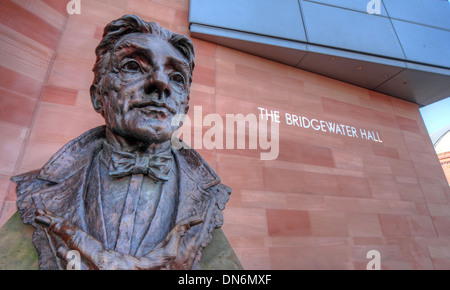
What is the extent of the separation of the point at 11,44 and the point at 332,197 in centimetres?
435

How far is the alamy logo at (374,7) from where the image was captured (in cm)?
500

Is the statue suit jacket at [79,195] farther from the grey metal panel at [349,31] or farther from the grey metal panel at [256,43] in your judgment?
the grey metal panel at [349,31]

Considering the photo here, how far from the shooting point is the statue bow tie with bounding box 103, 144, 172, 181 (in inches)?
49.2

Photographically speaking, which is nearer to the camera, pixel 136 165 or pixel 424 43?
pixel 136 165

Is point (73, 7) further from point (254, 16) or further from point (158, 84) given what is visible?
point (158, 84)

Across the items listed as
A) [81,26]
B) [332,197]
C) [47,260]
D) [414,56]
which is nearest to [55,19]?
[81,26]

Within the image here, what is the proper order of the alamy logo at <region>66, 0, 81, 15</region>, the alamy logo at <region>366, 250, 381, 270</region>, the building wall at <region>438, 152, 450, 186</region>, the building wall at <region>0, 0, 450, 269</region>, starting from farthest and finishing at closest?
the building wall at <region>438, 152, 450, 186</region> → the alamy logo at <region>366, 250, 381, 270</region> → the alamy logo at <region>66, 0, 81, 15</region> → the building wall at <region>0, 0, 450, 269</region>

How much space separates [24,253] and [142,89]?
3.12ft

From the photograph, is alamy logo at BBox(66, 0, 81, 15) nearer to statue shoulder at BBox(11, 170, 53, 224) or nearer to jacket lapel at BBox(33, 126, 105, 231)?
jacket lapel at BBox(33, 126, 105, 231)

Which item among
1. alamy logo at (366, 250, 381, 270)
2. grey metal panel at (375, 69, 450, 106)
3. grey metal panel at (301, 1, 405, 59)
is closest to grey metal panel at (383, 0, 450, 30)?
grey metal panel at (301, 1, 405, 59)

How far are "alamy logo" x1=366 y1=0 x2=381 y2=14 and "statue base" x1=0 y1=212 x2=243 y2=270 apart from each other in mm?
5774

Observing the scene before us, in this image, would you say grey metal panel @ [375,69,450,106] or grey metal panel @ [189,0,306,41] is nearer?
grey metal panel @ [189,0,306,41]

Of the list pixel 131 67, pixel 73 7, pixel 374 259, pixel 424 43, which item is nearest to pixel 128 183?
pixel 131 67

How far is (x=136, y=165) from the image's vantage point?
1262 mm
